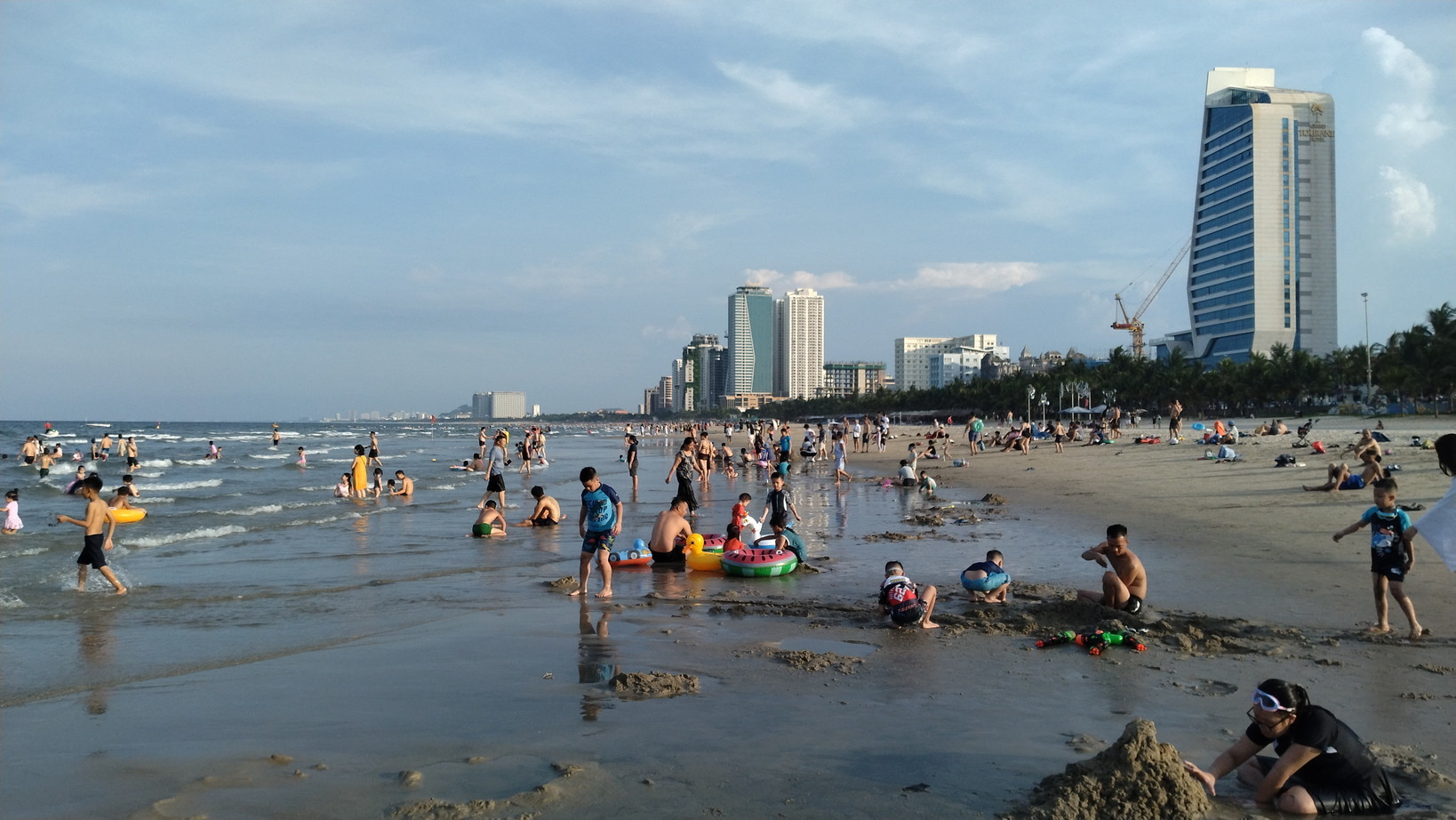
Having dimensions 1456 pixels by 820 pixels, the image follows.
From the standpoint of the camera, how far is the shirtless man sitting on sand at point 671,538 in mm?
12109

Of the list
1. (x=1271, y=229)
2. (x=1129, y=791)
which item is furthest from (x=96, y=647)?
(x=1271, y=229)

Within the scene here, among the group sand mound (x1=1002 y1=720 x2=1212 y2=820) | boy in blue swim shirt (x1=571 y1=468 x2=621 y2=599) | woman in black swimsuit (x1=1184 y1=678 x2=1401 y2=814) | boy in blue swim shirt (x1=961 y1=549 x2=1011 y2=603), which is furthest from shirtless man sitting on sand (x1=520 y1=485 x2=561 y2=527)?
woman in black swimsuit (x1=1184 y1=678 x2=1401 y2=814)

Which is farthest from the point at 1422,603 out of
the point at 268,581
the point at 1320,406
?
the point at 1320,406

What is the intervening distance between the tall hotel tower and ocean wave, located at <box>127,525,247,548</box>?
433 feet

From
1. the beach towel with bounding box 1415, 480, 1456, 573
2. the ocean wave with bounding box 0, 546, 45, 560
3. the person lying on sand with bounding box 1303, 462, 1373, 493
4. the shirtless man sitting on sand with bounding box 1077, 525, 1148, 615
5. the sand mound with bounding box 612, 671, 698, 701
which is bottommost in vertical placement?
the ocean wave with bounding box 0, 546, 45, 560

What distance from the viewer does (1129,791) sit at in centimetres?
422

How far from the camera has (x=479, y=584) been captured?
A: 11180 millimetres

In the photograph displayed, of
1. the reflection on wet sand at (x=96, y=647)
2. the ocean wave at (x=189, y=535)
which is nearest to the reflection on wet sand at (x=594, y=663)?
the reflection on wet sand at (x=96, y=647)

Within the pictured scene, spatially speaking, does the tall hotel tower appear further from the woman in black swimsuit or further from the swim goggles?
the swim goggles

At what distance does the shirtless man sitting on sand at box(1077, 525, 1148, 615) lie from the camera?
8188 millimetres

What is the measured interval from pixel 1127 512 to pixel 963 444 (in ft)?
92.7

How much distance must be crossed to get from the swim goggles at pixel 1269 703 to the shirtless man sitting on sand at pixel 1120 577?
3782 millimetres

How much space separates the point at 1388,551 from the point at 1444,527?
2.56m

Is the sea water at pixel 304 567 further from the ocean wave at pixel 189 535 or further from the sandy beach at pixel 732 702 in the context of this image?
the sandy beach at pixel 732 702
